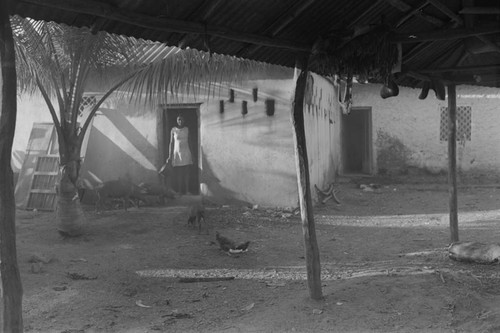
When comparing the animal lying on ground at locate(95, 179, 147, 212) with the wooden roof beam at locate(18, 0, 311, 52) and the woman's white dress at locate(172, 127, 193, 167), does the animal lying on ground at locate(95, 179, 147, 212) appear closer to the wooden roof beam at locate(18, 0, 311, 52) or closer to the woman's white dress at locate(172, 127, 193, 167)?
the woman's white dress at locate(172, 127, 193, 167)

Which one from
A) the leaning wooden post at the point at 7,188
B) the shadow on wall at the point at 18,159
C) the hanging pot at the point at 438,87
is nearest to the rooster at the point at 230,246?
the hanging pot at the point at 438,87

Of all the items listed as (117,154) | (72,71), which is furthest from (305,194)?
(117,154)

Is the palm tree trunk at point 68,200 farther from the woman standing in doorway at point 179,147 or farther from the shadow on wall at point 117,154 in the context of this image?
the shadow on wall at point 117,154

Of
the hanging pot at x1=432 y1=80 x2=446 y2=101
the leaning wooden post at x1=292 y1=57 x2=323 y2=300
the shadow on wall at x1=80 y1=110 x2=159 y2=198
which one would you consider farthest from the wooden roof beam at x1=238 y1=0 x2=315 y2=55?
the shadow on wall at x1=80 y1=110 x2=159 y2=198

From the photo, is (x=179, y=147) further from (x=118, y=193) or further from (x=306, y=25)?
(x=306, y=25)

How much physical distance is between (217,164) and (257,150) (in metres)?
0.96

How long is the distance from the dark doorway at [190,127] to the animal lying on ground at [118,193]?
1.27m

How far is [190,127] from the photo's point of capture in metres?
13.4

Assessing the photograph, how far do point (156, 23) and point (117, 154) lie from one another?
8.65 meters

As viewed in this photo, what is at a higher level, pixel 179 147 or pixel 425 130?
pixel 425 130

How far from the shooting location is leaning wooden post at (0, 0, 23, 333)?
292 cm

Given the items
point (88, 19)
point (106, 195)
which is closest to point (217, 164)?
point (106, 195)

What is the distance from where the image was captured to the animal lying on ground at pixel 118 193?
10.9m

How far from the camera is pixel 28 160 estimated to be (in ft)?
38.4
